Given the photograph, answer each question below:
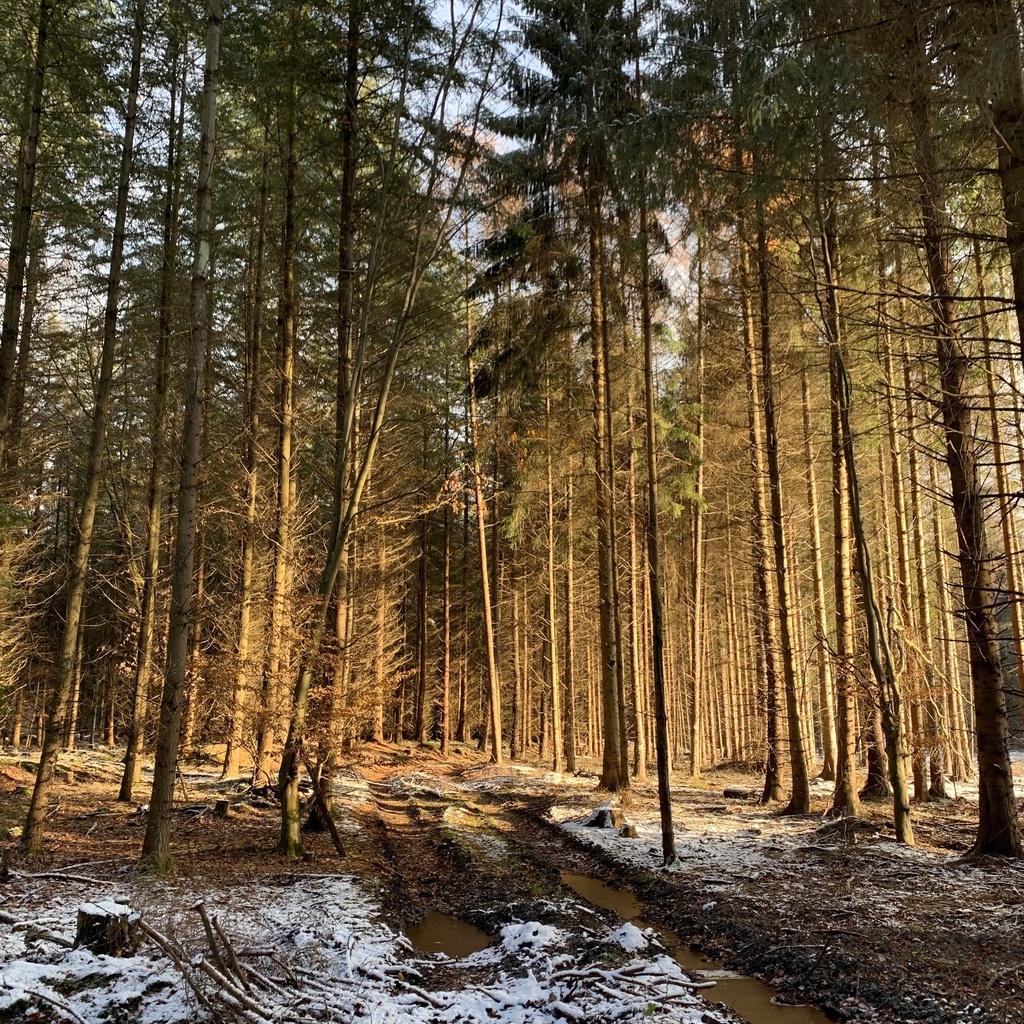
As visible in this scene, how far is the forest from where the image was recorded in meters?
5.93

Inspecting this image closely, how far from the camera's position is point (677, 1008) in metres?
4.40

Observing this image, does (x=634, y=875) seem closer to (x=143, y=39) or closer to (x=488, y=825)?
(x=488, y=825)

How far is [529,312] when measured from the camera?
44.3ft

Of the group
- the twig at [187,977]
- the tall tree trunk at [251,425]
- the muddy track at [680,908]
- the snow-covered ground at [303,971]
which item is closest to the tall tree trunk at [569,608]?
the muddy track at [680,908]

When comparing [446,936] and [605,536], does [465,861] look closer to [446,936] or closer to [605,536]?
[446,936]

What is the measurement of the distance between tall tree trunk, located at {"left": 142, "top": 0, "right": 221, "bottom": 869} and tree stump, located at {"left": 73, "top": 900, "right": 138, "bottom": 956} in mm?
2321

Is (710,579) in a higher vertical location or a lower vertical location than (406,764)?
higher

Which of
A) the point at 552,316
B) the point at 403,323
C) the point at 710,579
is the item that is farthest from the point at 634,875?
the point at 710,579

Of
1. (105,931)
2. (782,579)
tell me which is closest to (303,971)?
(105,931)

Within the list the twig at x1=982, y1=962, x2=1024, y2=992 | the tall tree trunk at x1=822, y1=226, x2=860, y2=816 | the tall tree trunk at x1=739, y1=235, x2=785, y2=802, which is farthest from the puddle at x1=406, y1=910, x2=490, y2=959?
the tall tree trunk at x1=739, y1=235, x2=785, y2=802

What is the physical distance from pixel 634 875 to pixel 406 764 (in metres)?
14.4

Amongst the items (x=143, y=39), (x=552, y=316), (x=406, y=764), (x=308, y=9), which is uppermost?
(x=308, y=9)

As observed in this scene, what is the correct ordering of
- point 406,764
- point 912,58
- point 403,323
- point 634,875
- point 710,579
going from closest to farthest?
1. point 912,58
2. point 403,323
3. point 634,875
4. point 406,764
5. point 710,579

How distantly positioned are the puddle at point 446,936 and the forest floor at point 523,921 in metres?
0.04
